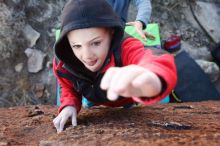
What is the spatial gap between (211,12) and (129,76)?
357cm

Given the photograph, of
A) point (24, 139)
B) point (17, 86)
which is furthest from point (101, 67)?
point (17, 86)

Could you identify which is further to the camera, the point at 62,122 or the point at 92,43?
the point at 62,122

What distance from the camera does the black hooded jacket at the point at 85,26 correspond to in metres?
1.41

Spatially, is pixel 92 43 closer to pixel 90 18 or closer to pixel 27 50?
pixel 90 18

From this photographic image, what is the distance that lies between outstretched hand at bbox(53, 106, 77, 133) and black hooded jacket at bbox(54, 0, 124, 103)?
131 millimetres

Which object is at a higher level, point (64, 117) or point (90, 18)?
point (90, 18)

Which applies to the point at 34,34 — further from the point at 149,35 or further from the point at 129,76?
the point at 129,76

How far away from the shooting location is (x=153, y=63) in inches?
43.0

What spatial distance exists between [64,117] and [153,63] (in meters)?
0.65

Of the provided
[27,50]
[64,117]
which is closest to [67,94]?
[64,117]

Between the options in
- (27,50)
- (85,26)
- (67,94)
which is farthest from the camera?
(27,50)

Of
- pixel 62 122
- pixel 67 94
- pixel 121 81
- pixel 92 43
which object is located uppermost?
pixel 92 43

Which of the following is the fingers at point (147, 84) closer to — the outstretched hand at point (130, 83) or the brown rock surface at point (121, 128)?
the outstretched hand at point (130, 83)

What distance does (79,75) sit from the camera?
166cm
